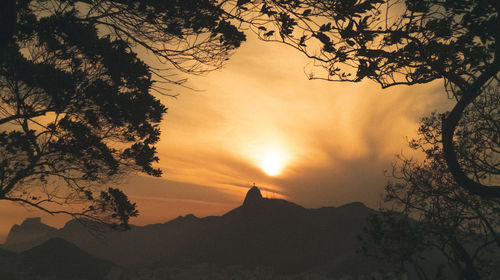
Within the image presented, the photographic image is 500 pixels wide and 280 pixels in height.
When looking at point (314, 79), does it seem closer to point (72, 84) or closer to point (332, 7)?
point (332, 7)

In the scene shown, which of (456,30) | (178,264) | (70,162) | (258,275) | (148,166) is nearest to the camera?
(456,30)

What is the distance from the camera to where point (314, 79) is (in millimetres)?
5602

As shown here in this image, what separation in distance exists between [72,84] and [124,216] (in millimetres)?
5137

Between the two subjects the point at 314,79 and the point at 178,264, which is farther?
the point at 178,264

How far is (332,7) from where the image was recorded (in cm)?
513

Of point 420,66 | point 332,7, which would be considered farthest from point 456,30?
point 332,7

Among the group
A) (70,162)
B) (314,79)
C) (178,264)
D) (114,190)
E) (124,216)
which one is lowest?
(178,264)

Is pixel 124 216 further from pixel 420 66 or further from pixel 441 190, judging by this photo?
pixel 441 190

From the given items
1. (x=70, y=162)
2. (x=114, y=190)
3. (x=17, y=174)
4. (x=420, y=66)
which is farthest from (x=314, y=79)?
(x=17, y=174)

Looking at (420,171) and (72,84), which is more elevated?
(72,84)

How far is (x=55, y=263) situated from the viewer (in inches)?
5566

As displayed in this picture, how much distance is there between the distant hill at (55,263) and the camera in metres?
130

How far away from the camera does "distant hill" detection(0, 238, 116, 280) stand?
130 meters

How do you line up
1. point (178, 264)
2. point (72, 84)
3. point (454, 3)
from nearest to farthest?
point (454, 3), point (72, 84), point (178, 264)
